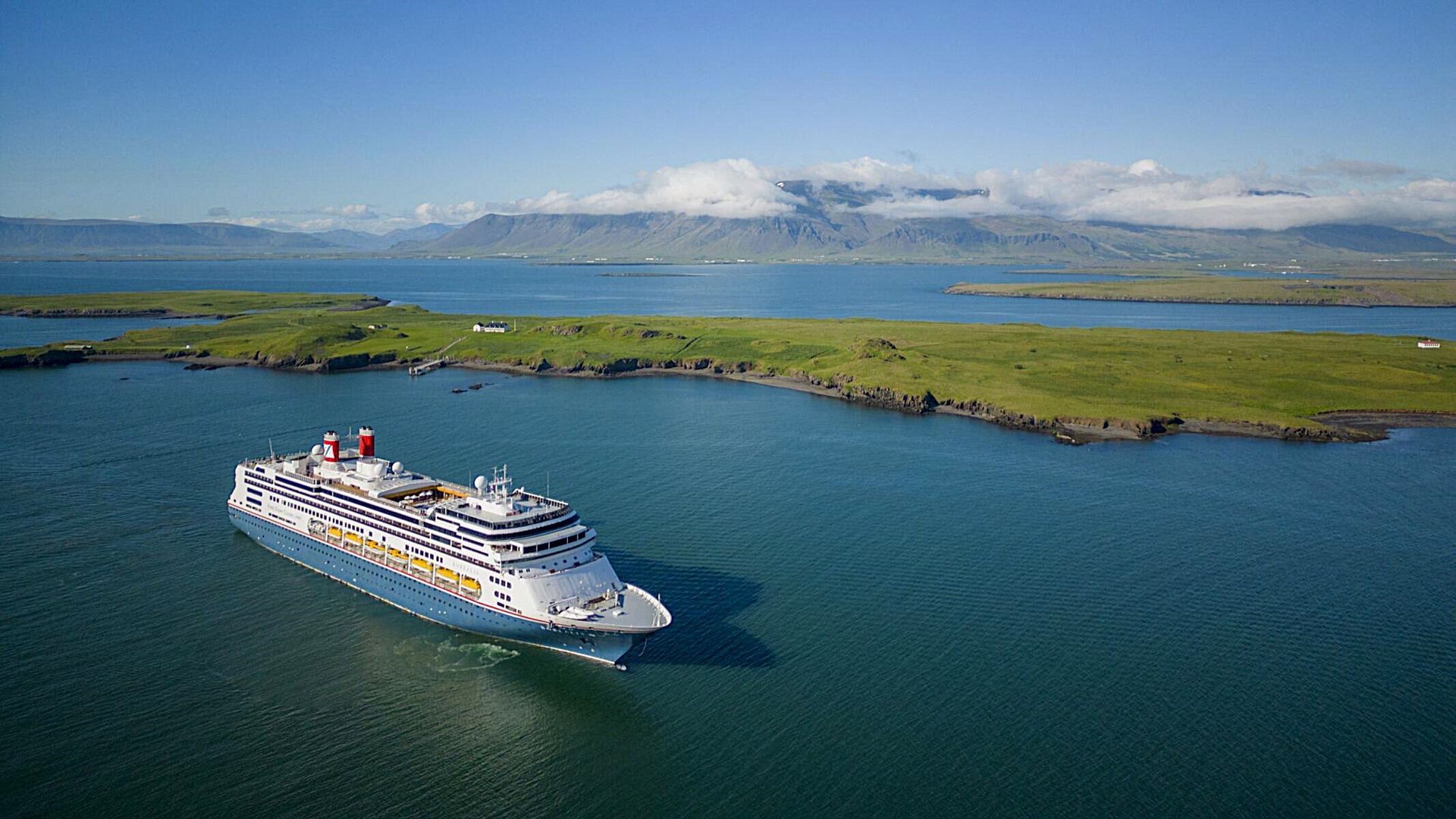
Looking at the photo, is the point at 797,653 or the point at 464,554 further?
the point at 464,554

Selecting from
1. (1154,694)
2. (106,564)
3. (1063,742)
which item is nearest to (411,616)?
(106,564)

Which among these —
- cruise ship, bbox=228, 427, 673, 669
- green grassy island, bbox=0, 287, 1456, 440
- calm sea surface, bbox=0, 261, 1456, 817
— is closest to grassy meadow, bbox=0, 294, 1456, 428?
green grassy island, bbox=0, 287, 1456, 440

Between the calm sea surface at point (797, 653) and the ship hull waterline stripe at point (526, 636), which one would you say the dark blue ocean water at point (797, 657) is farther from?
the ship hull waterline stripe at point (526, 636)

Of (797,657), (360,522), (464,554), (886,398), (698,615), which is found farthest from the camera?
(886,398)

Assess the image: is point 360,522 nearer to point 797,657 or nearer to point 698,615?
point 698,615

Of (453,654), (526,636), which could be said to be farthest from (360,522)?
(526,636)

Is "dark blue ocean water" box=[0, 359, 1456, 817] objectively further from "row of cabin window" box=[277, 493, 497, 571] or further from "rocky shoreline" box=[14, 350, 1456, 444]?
"rocky shoreline" box=[14, 350, 1456, 444]
